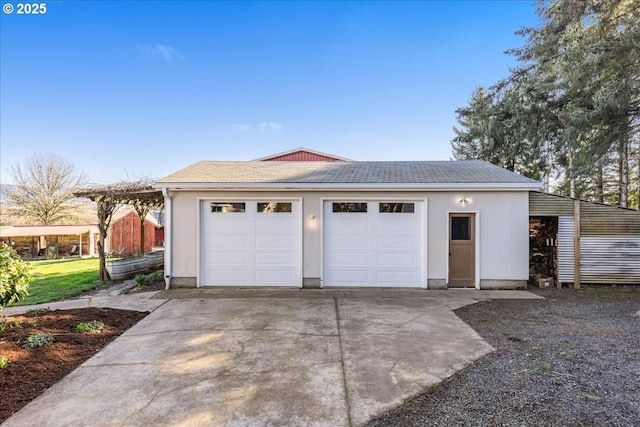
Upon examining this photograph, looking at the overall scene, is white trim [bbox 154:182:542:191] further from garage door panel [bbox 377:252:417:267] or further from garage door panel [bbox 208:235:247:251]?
garage door panel [bbox 377:252:417:267]

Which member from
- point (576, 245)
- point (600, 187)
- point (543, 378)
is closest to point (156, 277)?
point (543, 378)

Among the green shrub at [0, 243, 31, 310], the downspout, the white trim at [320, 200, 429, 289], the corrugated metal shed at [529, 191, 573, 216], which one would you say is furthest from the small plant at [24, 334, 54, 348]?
the corrugated metal shed at [529, 191, 573, 216]

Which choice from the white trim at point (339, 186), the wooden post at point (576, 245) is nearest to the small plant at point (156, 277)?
the white trim at point (339, 186)

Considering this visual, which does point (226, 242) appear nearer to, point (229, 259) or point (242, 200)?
point (229, 259)

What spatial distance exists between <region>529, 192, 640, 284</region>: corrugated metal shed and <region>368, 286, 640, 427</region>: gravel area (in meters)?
2.26

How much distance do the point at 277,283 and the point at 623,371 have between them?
19.9ft

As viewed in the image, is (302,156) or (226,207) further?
(302,156)

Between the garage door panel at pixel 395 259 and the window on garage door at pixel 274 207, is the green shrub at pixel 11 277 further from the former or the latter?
the garage door panel at pixel 395 259

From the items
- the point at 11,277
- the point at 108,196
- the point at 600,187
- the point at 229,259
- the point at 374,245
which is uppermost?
the point at 600,187

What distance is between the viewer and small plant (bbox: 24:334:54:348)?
380 cm

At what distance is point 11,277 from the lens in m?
4.06

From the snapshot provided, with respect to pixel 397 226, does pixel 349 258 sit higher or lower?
lower

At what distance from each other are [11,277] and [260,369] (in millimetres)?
3695

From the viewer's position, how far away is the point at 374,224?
293 inches
